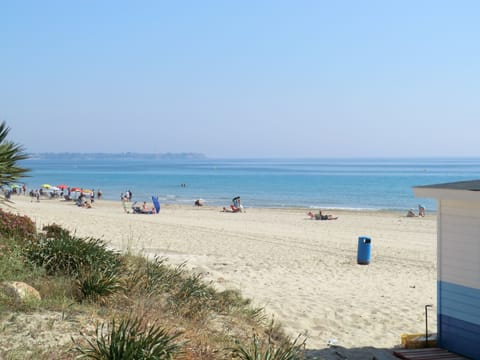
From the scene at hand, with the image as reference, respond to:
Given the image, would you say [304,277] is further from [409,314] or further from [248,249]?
[248,249]

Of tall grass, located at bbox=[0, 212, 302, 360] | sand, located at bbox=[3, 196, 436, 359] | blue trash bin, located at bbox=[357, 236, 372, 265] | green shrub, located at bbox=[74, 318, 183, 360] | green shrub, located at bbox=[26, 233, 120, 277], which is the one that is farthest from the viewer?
blue trash bin, located at bbox=[357, 236, 372, 265]

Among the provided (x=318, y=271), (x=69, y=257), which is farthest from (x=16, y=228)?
(x=318, y=271)

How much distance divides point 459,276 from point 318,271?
7181 millimetres

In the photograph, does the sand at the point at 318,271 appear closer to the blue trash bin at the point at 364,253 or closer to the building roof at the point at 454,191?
the blue trash bin at the point at 364,253

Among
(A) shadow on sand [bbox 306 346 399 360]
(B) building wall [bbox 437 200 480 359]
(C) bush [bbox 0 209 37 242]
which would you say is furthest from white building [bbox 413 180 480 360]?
(C) bush [bbox 0 209 37 242]

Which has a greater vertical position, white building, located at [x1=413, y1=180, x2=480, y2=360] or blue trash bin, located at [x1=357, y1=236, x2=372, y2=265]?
white building, located at [x1=413, y1=180, x2=480, y2=360]

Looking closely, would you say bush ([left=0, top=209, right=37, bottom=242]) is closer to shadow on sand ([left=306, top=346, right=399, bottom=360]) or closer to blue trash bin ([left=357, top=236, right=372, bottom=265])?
shadow on sand ([left=306, top=346, right=399, bottom=360])

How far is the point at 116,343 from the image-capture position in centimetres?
473

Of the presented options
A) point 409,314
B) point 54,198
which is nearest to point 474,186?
point 409,314

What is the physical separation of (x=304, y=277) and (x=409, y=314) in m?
3.76

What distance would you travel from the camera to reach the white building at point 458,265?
23.2 feet

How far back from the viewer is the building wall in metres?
7.11

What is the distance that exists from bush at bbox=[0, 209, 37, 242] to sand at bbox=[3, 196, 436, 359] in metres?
1.58

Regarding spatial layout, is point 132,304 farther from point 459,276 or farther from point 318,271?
point 318,271
